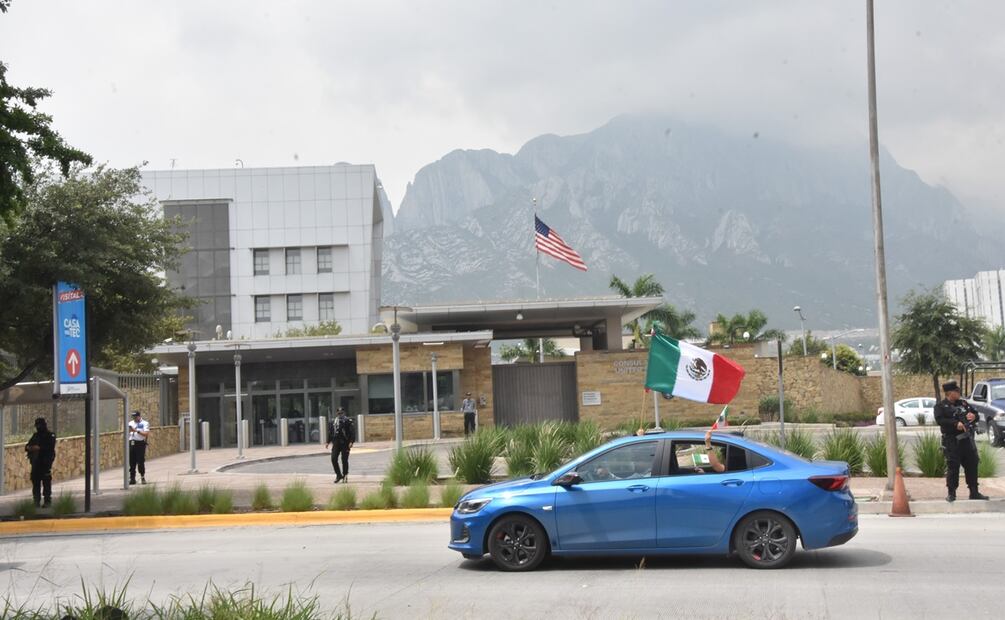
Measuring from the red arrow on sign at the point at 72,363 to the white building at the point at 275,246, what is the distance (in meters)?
57.7

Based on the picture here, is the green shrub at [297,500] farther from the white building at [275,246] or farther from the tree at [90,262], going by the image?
the white building at [275,246]

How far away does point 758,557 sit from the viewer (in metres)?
10.2

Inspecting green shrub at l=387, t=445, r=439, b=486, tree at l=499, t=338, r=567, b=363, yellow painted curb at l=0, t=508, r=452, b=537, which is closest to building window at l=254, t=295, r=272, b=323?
tree at l=499, t=338, r=567, b=363

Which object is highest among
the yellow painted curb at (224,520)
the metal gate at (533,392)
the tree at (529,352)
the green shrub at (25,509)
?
the tree at (529,352)

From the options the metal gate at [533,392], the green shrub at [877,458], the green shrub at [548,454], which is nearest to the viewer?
the green shrub at [877,458]

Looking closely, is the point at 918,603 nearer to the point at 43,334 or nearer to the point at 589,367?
the point at 43,334

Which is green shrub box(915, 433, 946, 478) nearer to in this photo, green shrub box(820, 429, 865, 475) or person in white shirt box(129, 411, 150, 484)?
green shrub box(820, 429, 865, 475)

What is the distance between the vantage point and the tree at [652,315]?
64625 millimetres

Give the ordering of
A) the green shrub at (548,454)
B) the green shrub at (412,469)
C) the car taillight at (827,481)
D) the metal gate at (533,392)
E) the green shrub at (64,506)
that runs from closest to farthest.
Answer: the car taillight at (827,481)
the green shrub at (64,506)
the green shrub at (548,454)
the green shrub at (412,469)
the metal gate at (533,392)

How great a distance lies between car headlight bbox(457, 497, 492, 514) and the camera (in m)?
10.6

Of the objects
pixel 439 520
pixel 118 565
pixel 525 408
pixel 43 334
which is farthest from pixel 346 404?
pixel 118 565

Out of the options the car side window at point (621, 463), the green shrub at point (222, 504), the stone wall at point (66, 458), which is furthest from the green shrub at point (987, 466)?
the stone wall at point (66, 458)

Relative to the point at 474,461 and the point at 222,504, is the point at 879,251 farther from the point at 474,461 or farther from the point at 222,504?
the point at 222,504

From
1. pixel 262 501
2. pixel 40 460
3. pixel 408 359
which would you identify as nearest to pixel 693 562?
pixel 262 501
